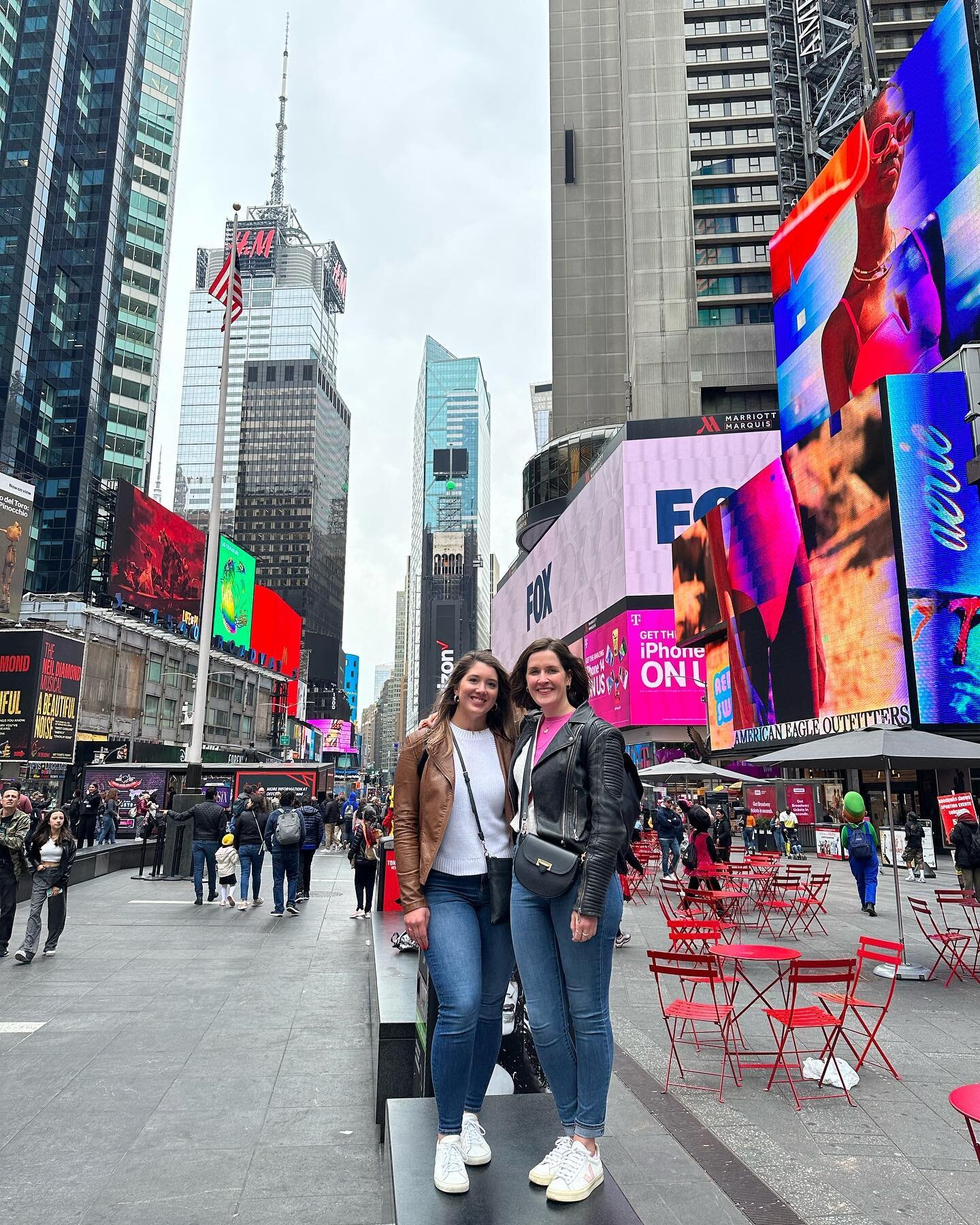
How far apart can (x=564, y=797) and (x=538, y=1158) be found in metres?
1.33

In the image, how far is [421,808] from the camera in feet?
10.2

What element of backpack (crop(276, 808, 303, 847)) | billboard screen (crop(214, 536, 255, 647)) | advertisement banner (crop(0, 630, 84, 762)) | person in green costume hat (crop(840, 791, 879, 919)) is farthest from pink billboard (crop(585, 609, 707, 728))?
backpack (crop(276, 808, 303, 847))

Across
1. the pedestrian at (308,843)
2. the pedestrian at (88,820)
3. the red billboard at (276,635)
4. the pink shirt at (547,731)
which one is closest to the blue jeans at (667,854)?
the pedestrian at (308,843)

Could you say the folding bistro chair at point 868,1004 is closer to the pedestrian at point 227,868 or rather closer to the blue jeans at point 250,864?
the blue jeans at point 250,864

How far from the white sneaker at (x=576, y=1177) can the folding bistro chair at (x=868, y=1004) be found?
270 centimetres

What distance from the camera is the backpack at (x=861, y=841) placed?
12.3 meters

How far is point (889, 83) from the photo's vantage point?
1123 inches

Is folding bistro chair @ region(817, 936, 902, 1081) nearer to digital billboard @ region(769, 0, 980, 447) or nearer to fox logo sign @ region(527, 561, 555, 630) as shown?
digital billboard @ region(769, 0, 980, 447)

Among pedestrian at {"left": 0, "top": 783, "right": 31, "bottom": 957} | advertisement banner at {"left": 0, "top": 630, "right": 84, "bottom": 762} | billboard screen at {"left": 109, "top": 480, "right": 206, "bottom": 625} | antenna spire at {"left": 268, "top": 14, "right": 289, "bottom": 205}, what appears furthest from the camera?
antenna spire at {"left": 268, "top": 14, "right": 289, "bottom": 205}

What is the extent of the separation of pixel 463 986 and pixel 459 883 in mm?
344

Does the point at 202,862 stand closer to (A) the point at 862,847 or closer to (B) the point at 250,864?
(B) the point at 250,864

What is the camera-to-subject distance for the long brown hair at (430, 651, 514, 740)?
325cm

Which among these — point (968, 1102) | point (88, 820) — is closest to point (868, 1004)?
point (968, 1102)

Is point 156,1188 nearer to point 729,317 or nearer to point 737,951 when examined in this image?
point 737,951
